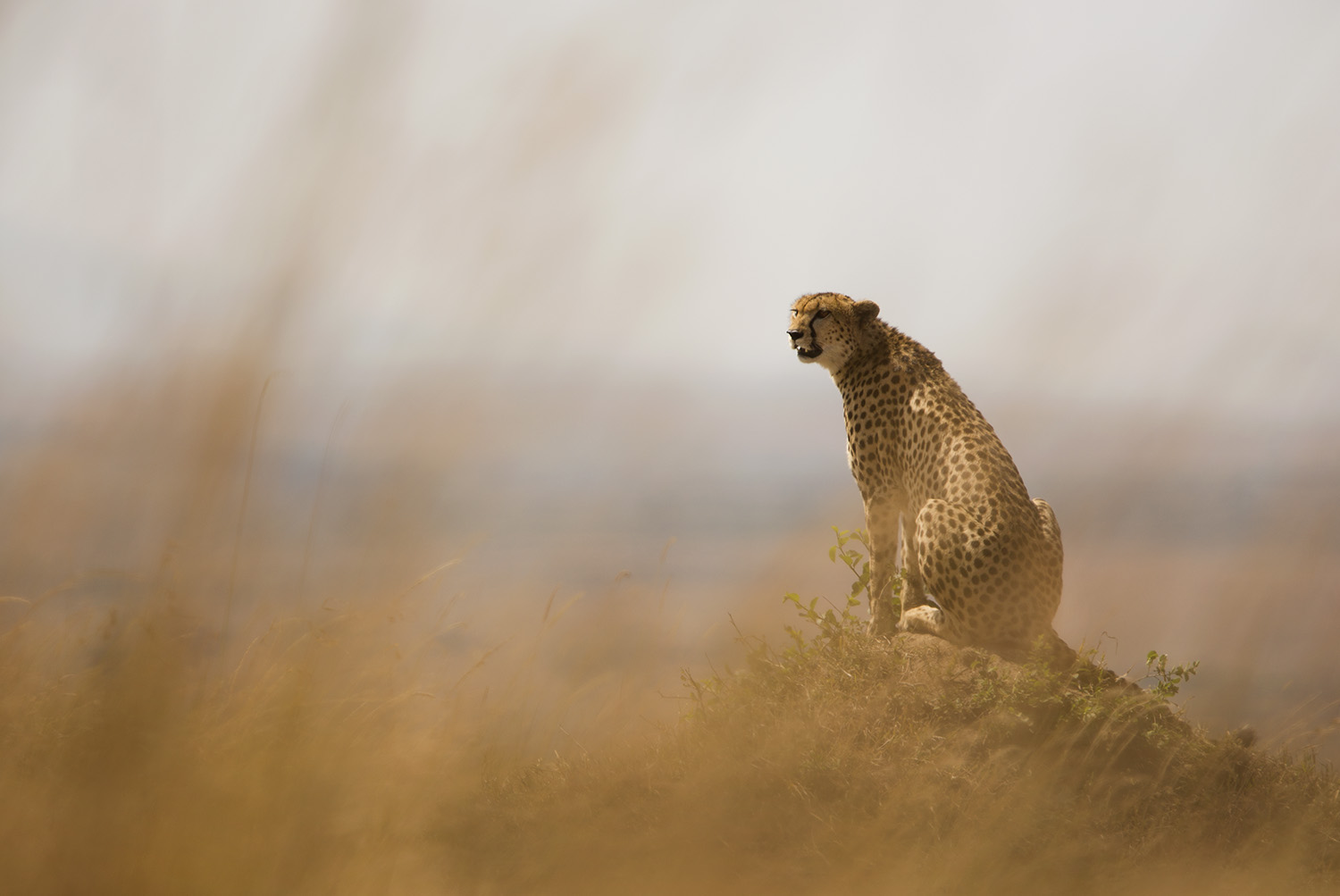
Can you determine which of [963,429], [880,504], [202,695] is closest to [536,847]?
[202,695]

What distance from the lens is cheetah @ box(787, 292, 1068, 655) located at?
4516 mm

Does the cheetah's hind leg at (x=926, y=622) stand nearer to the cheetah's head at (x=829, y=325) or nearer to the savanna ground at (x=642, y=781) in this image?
the savanna ground at (x=642, y=781)

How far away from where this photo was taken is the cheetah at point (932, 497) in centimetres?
452

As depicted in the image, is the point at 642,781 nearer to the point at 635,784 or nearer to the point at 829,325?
the point at 635,784

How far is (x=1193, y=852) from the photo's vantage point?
3.94 m

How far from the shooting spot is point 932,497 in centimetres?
480

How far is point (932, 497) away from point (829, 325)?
114 cm

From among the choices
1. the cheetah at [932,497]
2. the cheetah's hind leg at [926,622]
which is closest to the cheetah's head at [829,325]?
the cheetah at [932,497]

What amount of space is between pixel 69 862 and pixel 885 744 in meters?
3.17

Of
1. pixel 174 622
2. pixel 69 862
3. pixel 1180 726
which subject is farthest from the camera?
pixel 1180 726

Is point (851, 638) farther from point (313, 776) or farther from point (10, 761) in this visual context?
point (10, 761)

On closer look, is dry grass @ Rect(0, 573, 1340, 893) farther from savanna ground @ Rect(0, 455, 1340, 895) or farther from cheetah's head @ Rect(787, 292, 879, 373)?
cheetah's head @ Rect(787, 292, 879, 373)

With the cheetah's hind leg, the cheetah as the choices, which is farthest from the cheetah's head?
the cheetah's hind leg

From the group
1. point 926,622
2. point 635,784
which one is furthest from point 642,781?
point 926,622
